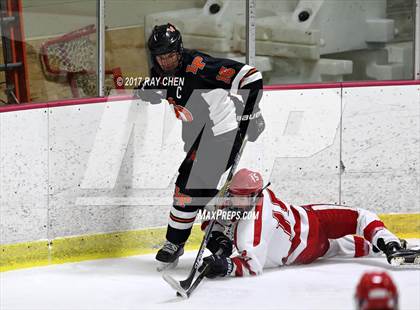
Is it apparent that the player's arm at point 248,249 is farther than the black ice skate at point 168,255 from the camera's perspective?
No

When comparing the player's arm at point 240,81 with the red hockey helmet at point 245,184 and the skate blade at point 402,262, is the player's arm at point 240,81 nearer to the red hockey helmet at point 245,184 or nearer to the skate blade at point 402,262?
the red hockey helmet at point 245,184

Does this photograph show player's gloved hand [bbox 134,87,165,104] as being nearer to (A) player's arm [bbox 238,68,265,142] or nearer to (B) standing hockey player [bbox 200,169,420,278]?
(A) player's arm [bbox 238,68,265,142]

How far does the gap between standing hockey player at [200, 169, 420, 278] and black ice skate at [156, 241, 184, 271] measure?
18 centimetres

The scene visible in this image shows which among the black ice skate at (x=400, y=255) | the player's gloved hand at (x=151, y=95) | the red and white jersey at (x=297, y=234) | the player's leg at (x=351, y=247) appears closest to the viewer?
the red and white jersey at (x=297, y=234)

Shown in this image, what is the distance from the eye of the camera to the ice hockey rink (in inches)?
124

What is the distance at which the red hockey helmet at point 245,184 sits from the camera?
3.53 meters

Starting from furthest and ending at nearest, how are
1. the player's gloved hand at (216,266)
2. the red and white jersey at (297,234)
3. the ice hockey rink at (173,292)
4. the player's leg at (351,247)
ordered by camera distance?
the player's leg at (351,247) → the red and white jersey at (297,234) → the player's gloved hand at (216,266) → the ice hockey rink at (173,292)

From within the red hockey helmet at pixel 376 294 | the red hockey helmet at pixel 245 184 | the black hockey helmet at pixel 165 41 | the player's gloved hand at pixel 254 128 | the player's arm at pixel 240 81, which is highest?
the red hockey helmet at pixel 376 294

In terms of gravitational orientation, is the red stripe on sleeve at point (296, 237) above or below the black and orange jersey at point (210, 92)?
below

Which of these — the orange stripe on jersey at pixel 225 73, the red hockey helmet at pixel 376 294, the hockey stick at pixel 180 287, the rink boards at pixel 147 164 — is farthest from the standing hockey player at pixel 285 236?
the red hockey helmet at pixel 376 294

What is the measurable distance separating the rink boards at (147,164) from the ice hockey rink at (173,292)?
0.50ft

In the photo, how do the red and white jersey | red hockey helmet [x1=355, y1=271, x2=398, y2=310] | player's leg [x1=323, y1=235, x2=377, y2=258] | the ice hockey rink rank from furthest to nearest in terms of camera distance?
1. player's leg [x1=323, y1=235, x2=377, y2=258]
2. the red and white jersey
3. the ice hockey rink
4. red hockey helmet [x1=355, y1=271, x2=398, y2=310]

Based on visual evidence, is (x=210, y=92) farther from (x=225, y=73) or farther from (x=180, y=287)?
(x=180, y=287)

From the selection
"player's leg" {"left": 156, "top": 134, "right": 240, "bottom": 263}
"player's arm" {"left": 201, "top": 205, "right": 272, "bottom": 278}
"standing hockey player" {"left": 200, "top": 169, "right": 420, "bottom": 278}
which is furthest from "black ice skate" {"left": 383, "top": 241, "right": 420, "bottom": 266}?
"player's leg" {"left": 156, "top": 134, "right": 240, "bottom": 263}
